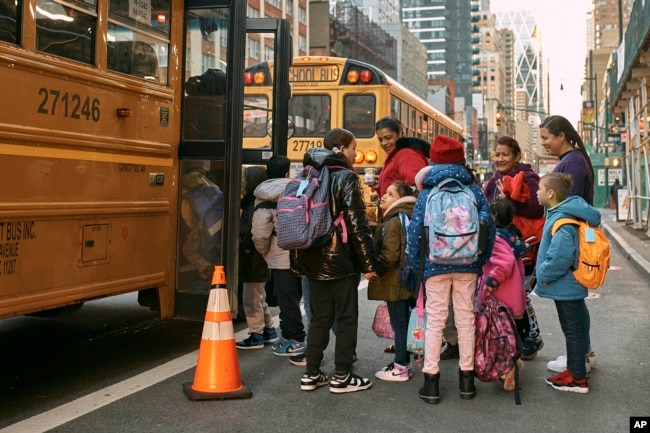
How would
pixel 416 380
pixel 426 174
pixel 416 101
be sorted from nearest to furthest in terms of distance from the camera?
pixel 426 174 < pixel 416 380 < pixel 416 101

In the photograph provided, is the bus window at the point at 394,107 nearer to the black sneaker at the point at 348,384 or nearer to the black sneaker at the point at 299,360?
the black sneaker at the point at 299,360

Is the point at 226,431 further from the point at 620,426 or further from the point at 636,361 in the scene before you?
the point at 636,361

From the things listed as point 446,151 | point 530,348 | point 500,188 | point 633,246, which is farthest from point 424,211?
point 633,246

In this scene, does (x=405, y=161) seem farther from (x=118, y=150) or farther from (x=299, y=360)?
(x=118, y=150)

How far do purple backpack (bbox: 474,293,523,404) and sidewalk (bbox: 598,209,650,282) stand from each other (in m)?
6.98

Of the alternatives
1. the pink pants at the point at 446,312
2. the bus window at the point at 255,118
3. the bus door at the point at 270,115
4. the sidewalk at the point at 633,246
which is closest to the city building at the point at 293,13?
the sidewalk at the point at 633,246

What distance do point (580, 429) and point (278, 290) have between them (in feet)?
8.13

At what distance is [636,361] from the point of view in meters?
5.65

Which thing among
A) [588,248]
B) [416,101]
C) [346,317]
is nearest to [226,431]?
[346,317]

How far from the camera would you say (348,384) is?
4746 millimetres

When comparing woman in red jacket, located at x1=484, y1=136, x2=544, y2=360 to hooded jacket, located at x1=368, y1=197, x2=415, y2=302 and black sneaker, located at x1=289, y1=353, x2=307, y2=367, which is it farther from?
black sneaker, located at x1=289, y1=353, x2=307, y2=367

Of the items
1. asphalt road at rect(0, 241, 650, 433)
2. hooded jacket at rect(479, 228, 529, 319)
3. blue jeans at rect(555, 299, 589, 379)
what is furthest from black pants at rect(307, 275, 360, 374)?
blue jeans at rect(555, 299, 589, 379)

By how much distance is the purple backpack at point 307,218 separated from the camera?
4566 millimetres

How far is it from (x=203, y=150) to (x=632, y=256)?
1009 centimetres
